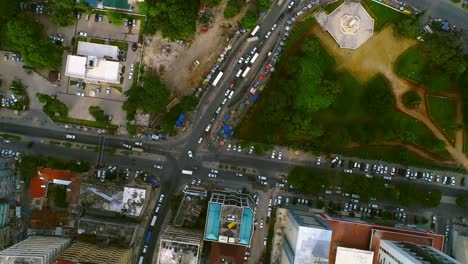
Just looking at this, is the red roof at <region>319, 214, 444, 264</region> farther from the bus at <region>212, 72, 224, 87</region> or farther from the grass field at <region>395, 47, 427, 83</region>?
the bus at <region>212, 72, 224, 87</region>

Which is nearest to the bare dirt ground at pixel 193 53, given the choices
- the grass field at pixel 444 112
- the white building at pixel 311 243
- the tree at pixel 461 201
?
the white building at pixel 311 243

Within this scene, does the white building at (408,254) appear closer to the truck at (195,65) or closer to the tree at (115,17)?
the truck at (195,65)

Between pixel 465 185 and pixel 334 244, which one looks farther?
pixel 465 185

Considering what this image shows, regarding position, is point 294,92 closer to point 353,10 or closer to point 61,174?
point 353,10

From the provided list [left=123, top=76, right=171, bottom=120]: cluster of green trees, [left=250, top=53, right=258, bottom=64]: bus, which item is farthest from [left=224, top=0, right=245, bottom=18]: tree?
[left=123, top=76, right=171, bottom=120]: cluster of green trees

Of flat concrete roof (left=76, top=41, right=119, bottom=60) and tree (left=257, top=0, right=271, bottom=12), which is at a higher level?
tree (left=257, top=0, right=271, bottom=12)

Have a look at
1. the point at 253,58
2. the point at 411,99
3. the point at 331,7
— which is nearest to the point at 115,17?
the point at 253,58

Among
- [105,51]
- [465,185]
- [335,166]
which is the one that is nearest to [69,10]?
[105,51]
